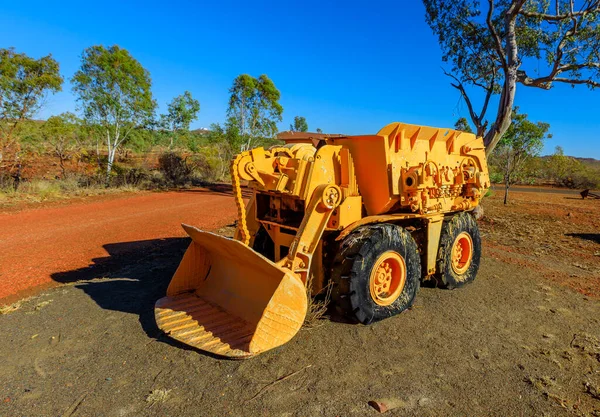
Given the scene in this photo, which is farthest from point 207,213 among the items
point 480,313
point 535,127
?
point 535,127

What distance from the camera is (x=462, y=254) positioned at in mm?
5957

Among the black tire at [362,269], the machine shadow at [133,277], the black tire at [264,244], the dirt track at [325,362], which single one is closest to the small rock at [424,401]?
the dirt track at [325,362]

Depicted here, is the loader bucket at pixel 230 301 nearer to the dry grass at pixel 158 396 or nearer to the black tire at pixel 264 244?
the dry grass at pixel 158 396

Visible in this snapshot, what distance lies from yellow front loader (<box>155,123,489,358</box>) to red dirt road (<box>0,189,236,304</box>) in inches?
124

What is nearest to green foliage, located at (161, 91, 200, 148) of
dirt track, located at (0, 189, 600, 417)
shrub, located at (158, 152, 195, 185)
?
shrub, located at (158, 152, 195, 185)

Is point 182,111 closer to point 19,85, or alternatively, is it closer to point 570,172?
point 19,85

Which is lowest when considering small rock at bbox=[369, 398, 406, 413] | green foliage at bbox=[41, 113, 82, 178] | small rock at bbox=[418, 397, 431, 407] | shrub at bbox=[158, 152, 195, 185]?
small rock at bbox=[369, 398, 406, 413]

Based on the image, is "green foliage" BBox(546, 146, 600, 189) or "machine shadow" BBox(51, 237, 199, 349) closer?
"machine shadow" BBox(51, 237, 199, 349)

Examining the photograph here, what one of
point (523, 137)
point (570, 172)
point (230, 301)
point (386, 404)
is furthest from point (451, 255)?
point (570, 172)

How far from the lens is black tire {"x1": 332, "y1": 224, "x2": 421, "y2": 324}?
12.9 ft

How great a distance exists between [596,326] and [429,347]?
233 centimetres

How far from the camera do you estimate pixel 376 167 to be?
448 centimetres

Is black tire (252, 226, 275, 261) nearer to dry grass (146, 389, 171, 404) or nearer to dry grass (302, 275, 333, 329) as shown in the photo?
dry grass (302, 275, 333, 329)

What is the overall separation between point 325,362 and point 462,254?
361cm
